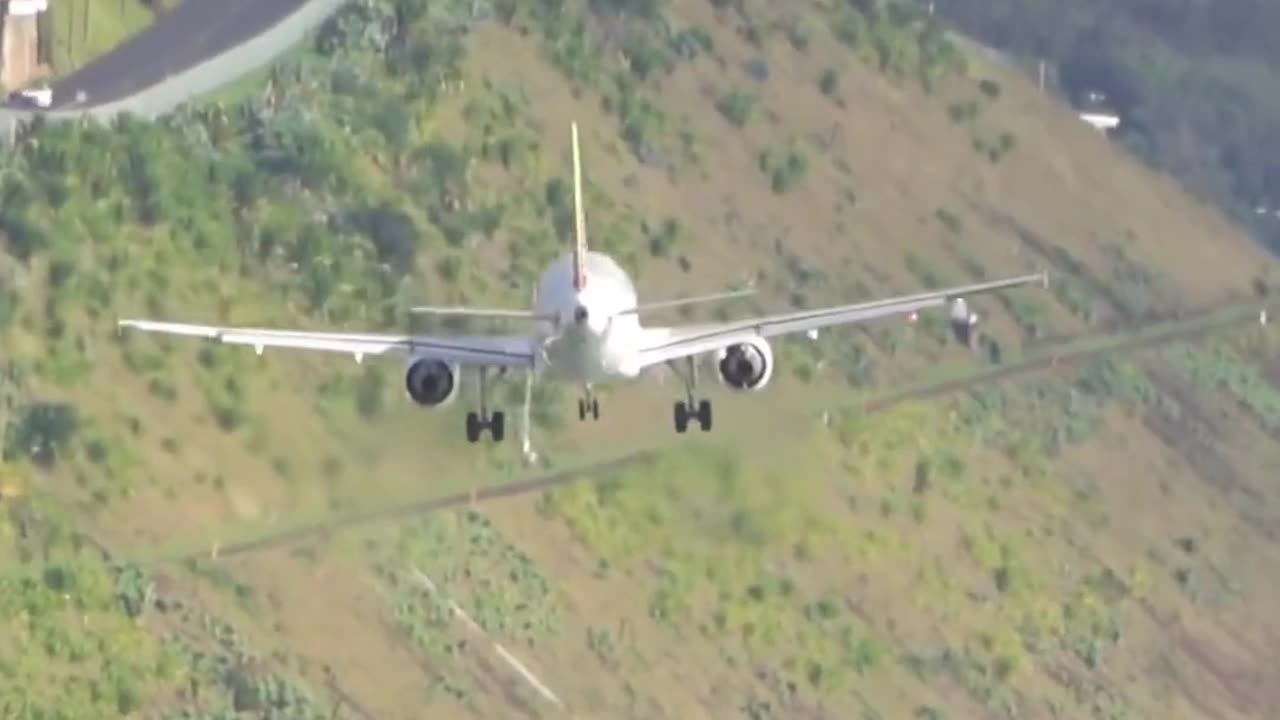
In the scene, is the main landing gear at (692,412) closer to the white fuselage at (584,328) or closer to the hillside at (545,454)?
the white fuselage at (584,328)

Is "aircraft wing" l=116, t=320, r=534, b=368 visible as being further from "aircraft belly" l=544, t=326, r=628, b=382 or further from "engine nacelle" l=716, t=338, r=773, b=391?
"engine nacelle" l=716, t=338, r=773, b=391

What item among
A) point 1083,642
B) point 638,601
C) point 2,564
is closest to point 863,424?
point 1083,642

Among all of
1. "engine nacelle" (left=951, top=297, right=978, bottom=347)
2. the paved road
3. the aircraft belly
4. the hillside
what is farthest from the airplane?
"engine nacelle" (left=951, top=297, right=978, bottom=347)

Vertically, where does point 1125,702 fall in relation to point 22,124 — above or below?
below

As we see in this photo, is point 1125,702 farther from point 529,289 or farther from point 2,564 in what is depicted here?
point 2,564

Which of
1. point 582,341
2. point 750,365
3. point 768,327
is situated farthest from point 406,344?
point 768,327

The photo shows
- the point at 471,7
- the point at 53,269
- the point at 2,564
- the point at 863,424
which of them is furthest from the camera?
the point at 471,7
